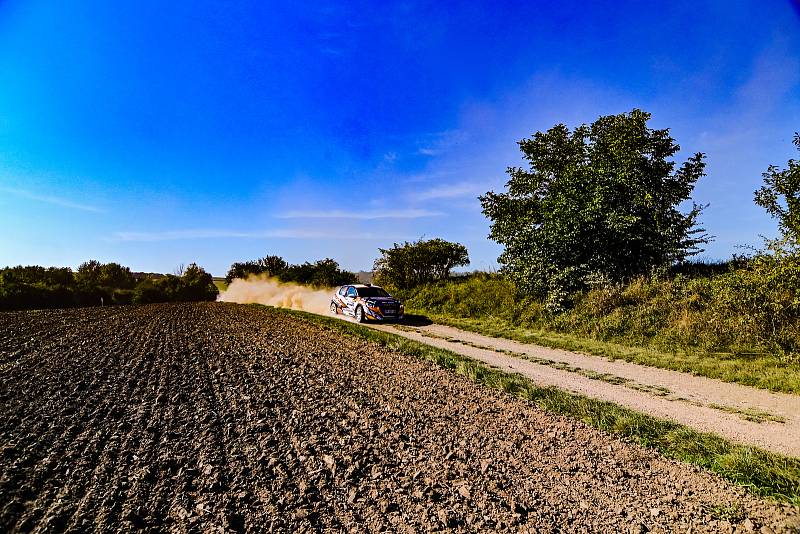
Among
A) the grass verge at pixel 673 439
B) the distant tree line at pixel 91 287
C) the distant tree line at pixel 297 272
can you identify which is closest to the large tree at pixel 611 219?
the grass verge at pixel 673 439

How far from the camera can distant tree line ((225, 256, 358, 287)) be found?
34.0 meters

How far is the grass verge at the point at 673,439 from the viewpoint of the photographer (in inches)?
155

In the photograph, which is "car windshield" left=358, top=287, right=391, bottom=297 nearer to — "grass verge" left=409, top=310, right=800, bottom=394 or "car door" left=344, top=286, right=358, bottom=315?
"car door" left=344, top=286, right=358, bottom=315

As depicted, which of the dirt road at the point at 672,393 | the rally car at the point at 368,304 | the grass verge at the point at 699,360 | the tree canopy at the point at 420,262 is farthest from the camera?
the tree canopy at the point at 420,262

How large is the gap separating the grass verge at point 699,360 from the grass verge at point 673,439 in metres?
3.65

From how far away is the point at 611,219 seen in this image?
1542cm

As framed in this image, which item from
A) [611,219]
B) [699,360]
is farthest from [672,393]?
[611,219]

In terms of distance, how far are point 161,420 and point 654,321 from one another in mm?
13473

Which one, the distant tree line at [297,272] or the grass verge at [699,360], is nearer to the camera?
the grass verge at [699,360]

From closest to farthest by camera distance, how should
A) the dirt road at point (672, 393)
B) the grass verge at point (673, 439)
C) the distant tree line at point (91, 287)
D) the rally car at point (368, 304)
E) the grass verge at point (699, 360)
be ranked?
the grass verge at point (673, 439) → the dirt road at point (672, 393) → the grass verge at point (699, 360) → the rally car at point (368, 304) → the distant tree line at point (91, 287)

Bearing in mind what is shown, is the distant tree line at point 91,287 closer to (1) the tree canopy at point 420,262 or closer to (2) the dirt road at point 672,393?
(1) the tree canopy at point 420,262

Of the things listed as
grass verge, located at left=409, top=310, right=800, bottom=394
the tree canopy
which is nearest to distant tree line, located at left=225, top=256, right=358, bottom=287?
the tree canopy

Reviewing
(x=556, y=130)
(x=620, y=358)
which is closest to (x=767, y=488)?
(x=620, y=358)

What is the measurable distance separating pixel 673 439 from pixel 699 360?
5.95 metres
